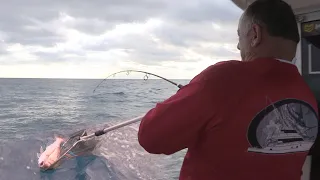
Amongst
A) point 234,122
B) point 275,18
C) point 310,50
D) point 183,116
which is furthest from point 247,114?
point 310,50

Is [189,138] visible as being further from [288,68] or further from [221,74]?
[288,68]

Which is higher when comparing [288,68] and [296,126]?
[288,68]

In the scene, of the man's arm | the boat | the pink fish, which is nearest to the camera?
the man's arm

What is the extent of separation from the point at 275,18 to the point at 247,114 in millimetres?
307

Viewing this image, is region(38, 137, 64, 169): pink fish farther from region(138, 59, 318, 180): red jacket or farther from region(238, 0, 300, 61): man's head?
region(238, 0, 300, 61): man's head

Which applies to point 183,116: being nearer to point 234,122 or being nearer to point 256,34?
point 234,122

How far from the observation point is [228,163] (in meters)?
0.95

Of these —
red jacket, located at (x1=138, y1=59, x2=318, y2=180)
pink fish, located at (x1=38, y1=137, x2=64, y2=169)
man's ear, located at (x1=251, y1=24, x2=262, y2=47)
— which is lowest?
pink fish, located at (x1=38, y1=137, x2=64, y2=169)

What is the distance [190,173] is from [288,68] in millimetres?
454

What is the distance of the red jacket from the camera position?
895 millimetres

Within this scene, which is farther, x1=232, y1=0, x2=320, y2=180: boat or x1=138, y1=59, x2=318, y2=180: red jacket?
x1=232, y1=0, x2=320, y2=180: boat

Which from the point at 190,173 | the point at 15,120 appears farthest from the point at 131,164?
the point at 15,120

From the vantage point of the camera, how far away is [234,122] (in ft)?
2.99

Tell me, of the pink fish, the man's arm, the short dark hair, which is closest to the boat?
the short dark hair
